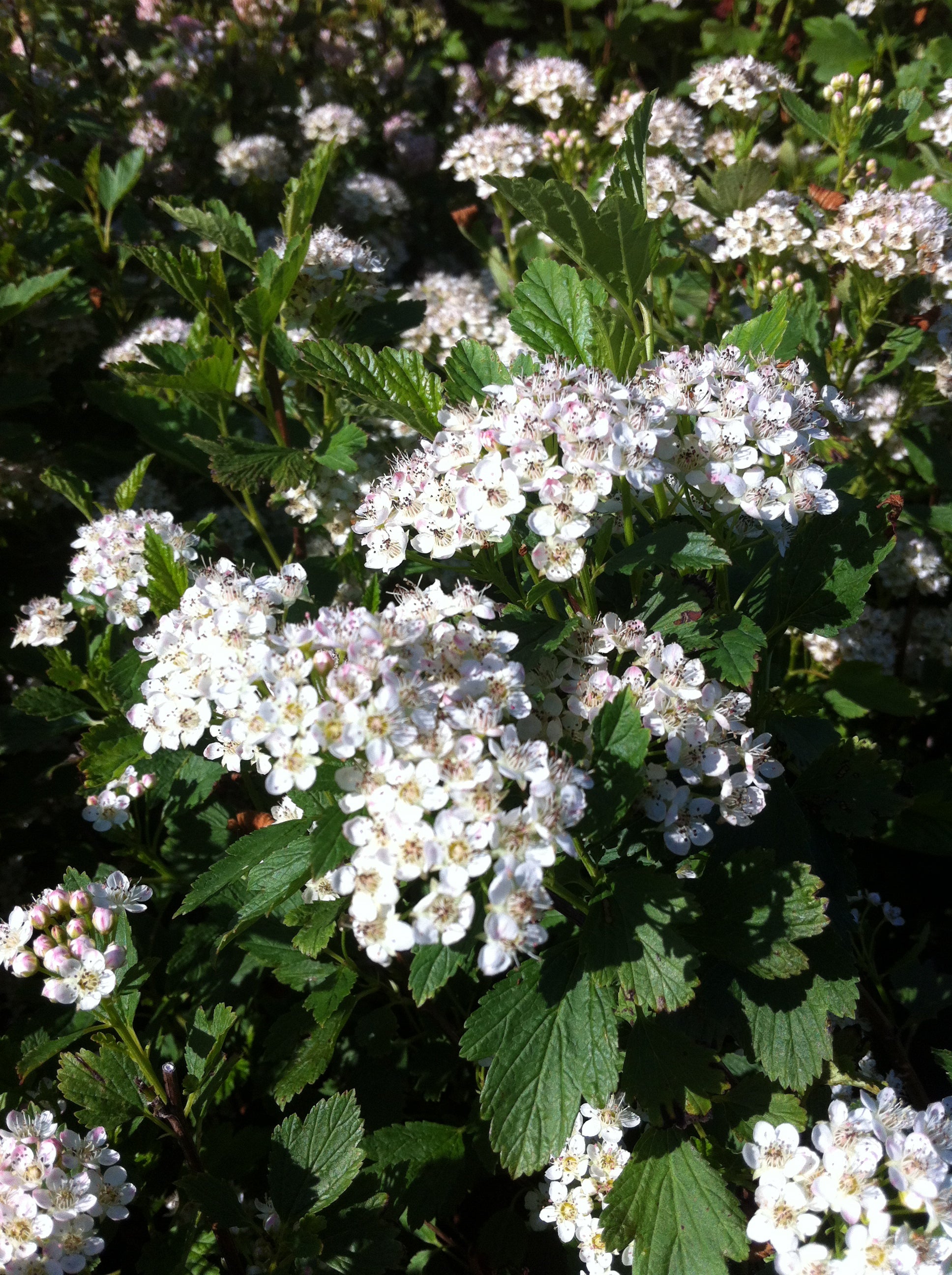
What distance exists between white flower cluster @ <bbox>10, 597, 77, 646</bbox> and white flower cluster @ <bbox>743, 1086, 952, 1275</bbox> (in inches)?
75.8

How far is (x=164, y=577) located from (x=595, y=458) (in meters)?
0.91

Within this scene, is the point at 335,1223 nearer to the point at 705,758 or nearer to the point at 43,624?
the point at 705,758

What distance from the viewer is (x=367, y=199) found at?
4.01 m

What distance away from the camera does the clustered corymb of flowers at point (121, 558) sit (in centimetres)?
212

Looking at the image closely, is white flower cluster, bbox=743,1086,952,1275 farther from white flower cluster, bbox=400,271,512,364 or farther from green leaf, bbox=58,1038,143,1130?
white flower cluster, bbox=400,271,512,364

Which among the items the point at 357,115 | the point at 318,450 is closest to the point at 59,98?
the point at 357,115

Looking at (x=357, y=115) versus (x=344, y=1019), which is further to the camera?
(x=357, y=115)

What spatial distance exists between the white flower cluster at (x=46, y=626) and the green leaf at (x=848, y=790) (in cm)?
180

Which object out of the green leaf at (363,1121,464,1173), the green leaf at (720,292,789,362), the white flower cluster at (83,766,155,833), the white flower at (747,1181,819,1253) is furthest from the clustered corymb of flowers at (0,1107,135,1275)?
the green leaf at (720,292,789,362)

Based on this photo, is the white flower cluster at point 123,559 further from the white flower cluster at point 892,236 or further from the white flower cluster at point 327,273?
the white flower cluster at point 892,236

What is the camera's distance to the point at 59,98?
4031mm

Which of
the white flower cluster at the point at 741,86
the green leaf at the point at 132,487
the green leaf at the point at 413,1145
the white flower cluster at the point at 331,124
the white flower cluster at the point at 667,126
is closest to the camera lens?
the green leaf at the point at 413,1145

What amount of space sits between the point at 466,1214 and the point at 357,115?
4.88 metres

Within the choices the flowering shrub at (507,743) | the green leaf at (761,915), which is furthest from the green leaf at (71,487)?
the green leaf at (761,915)
